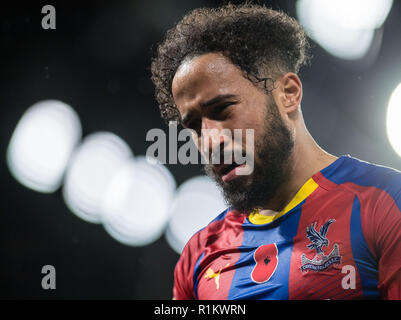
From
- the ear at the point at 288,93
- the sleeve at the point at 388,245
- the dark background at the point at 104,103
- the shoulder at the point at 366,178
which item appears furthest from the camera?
the dark background at the point at 104,103

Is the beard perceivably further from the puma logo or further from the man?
the puma logo

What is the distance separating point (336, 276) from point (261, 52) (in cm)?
86

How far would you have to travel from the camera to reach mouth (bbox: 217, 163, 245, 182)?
1.21 meters

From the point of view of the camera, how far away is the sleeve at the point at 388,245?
0.87 meters

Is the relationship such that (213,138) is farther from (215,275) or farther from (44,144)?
(44,144)

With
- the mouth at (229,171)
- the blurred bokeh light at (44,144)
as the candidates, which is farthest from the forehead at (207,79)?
the blurred bokeh light at (44,144)

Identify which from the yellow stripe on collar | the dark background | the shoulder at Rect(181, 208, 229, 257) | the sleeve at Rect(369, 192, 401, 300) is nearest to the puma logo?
the shoulder at Rect(181, 208, 229, 257)

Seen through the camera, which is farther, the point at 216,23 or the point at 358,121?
the point at 358,121

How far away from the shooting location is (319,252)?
99 cm

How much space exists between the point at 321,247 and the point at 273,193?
0.29 metres

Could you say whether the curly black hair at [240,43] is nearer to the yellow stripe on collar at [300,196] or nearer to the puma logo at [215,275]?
the yellow stripe on collar at [300,196]
